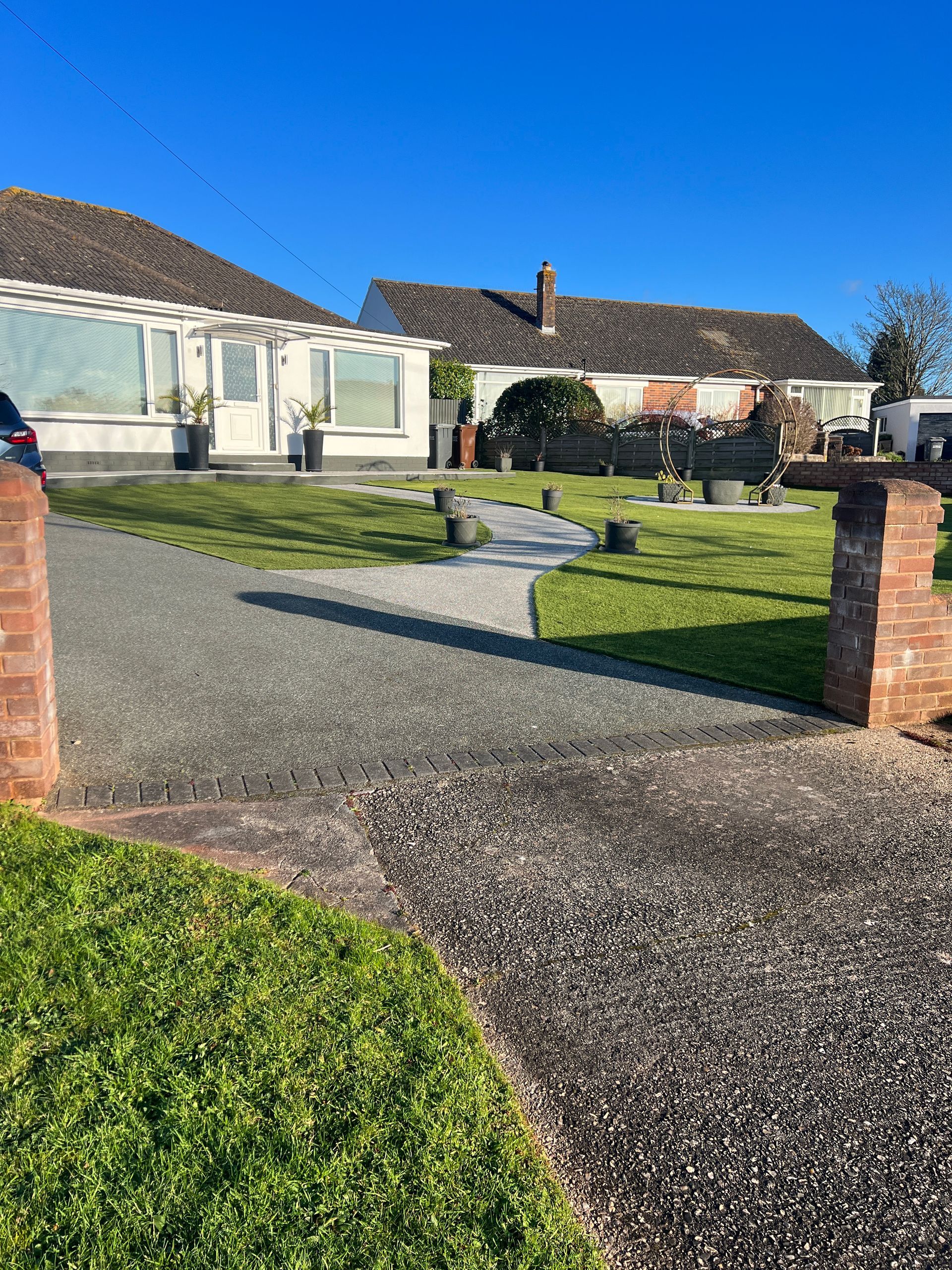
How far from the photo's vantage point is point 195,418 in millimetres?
18156

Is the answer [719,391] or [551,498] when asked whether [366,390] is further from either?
[719,391]

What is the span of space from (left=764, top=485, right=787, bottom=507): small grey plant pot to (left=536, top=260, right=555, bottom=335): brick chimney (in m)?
19.7

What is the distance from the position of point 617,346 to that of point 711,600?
30.8 m

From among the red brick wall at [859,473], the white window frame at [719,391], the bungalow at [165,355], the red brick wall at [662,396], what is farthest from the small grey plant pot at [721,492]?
the white window frame at [719,391]

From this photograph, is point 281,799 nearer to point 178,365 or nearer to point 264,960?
point 264,960

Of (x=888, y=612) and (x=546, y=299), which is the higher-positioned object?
(x=546, y=299)

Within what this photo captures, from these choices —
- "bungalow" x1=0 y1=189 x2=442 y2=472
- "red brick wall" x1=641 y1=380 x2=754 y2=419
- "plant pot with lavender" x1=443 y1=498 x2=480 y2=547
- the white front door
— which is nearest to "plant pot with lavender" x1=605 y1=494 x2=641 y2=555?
"plant pot with lavender" x1=443 y1=498 x2=480 y2=547

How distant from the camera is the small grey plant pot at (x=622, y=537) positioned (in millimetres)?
11156

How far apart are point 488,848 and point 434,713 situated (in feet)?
5.50

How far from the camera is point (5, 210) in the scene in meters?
18.9

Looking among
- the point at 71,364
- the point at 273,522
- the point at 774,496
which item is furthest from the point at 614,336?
the point at 273,522

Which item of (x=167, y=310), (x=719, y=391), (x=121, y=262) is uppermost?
(x=121, y=262)

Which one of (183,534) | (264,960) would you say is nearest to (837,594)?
(264,960)

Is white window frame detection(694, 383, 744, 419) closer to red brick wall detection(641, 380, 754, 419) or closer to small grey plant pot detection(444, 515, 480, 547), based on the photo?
red brick wall detection(641, 380, 754, 419)
